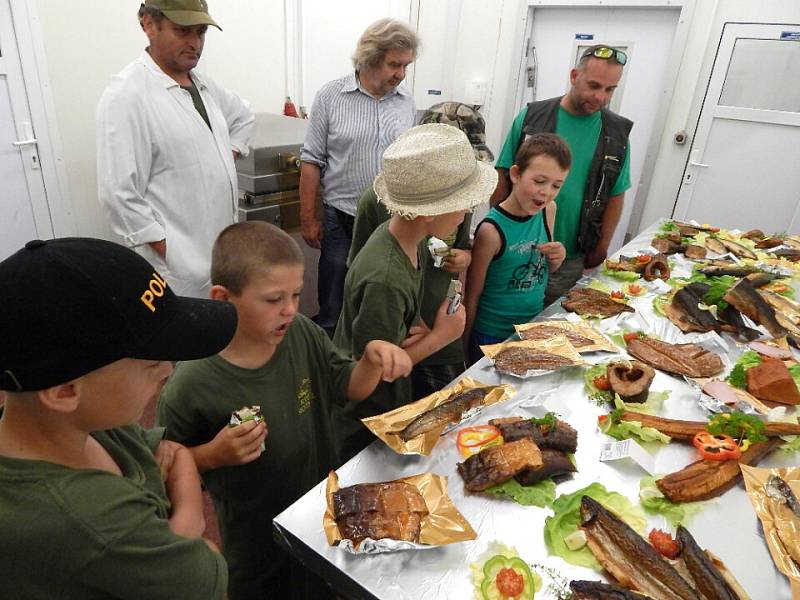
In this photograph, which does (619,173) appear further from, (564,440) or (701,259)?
(564,440)

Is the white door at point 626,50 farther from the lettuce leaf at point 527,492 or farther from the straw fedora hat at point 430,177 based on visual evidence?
the lettuce leaf at point 527,492

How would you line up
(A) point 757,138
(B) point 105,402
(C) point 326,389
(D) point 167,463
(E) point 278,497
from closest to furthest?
(B) point 105,402
(D) point 167,463
(E) point 278,497
(C) point 326,389
(A) point 757,138

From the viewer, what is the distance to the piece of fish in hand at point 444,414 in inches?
61.7

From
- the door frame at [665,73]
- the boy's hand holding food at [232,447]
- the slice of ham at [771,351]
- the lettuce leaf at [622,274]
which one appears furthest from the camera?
the door frame at [665,73]

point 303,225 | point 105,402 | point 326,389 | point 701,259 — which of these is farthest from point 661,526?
point 303,225

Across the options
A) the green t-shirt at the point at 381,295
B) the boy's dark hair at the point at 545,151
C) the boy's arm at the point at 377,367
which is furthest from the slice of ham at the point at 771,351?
the boy's arm at the point at 377,367

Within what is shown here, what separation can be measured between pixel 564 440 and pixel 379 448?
1.83 feet

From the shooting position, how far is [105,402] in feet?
2.86

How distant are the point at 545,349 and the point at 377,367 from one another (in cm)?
81

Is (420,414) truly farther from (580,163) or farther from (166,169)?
(580,163)

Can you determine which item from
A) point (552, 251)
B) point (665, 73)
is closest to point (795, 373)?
point (552, 251)

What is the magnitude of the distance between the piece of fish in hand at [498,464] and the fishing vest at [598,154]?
230cm

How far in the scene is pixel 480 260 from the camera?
2.61m

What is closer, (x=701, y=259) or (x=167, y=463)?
(x=167, y=463)
